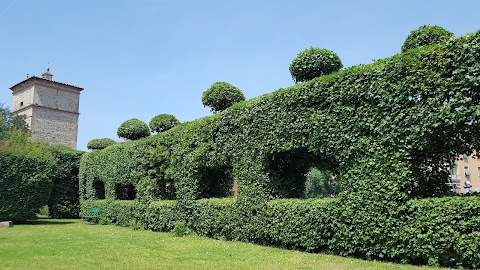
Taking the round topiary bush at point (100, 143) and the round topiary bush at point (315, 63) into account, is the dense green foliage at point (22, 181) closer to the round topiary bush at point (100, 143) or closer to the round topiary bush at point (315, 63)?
the round topiary bush at point (100, 143)

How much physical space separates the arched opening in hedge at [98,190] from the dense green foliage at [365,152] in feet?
38.8

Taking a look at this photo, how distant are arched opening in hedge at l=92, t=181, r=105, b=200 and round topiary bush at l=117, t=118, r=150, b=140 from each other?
4.26 metres

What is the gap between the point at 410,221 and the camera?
24.7 ft

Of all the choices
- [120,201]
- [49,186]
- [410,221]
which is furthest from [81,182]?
[410,221]

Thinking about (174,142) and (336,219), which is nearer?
(336,219)

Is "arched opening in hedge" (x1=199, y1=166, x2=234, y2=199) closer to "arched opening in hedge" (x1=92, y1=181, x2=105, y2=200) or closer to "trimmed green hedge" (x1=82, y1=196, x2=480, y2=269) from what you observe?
"trimmed green hedge" (x1=82, y1=196, x2=480, y2=269)

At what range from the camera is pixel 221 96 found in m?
13.8

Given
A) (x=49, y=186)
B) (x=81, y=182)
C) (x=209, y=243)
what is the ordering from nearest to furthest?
1. (x=209, y=243)
2. (x=49, y=186)
3. (x=81, y=182)

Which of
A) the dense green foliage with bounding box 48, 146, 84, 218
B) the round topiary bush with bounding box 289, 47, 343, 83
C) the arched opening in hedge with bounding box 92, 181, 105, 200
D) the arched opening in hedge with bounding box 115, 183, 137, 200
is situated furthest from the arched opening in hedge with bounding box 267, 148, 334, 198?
the dense green foliage with bounding box 48, 146, 84, 218

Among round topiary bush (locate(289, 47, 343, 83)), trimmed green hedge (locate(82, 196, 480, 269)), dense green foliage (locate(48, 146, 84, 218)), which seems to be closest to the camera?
trimmed green hedge (locate(82, 196, 480, 269))

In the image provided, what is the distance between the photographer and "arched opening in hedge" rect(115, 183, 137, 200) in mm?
20225

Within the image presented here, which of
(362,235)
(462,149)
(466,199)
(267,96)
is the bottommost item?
(362,235)

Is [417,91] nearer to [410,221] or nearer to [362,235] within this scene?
[410,221]

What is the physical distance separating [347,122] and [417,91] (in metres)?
1.67
